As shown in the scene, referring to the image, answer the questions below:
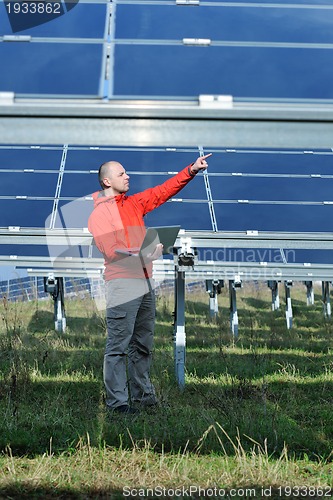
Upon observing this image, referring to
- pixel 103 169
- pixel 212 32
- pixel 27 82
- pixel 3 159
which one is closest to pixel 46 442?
pixel 103 169

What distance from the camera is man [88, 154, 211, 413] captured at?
16.2ft

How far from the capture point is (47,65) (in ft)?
16.6

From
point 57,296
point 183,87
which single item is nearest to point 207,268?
point 57,296

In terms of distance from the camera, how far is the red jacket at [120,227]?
4957mm

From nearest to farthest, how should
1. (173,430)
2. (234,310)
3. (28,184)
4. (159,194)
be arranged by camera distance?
1. (173,430)
2. (159,194)
3. (28,184)
4. (234,310)

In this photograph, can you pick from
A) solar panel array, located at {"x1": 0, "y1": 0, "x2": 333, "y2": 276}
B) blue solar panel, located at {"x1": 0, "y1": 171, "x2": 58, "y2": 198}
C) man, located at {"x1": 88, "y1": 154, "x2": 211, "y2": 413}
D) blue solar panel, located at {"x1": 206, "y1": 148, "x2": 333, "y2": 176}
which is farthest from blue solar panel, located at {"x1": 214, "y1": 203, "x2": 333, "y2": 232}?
man, located at {"x1": 88, "y1": 154, "x2": 211, "y2": 413}

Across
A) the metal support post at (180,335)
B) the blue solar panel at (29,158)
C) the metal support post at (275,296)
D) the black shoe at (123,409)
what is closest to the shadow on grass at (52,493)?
the black shoe at (123,409)

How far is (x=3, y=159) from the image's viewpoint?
765 cm

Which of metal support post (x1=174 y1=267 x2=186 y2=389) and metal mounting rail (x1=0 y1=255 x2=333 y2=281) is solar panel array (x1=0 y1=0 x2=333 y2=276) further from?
metal support post (x1=174 y1=267 x2=186 y2=389)

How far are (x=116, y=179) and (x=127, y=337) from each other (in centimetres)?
112

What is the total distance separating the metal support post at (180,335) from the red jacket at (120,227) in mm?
969

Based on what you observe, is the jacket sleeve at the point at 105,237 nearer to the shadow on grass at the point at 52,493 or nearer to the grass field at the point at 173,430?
the grass field at the point at 173,430

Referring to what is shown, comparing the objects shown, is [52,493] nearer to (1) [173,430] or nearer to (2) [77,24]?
(1) [173,430]

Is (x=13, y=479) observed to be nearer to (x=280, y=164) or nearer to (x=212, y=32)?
(x=212, y=32)
